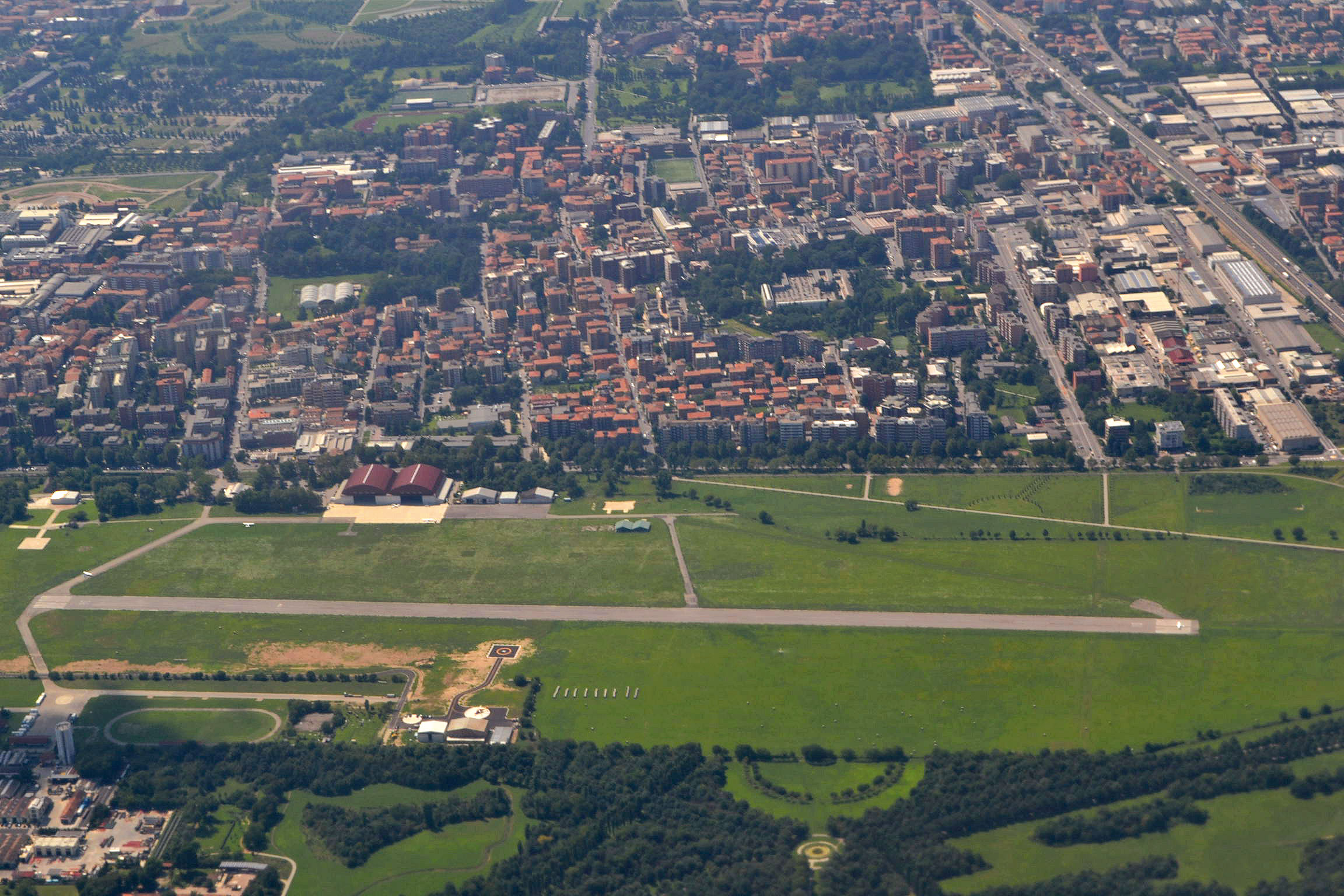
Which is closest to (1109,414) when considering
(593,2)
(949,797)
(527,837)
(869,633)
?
(869,633)

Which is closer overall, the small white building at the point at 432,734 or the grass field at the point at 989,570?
the small white building at the point at 432,734

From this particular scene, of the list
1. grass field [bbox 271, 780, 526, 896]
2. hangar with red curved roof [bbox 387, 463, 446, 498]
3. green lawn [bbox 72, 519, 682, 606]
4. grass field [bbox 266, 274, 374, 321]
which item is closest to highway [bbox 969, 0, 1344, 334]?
green lawn [bbox 72, 519, 682, 606]

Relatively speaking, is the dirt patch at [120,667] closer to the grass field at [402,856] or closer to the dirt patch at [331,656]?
the dirt patch at [331,656]

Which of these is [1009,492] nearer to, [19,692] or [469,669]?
[469,669]

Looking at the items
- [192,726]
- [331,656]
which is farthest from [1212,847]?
[192,726]

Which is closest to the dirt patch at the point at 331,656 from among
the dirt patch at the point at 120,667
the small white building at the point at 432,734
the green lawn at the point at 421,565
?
the dirt patch at the point at 120,667
